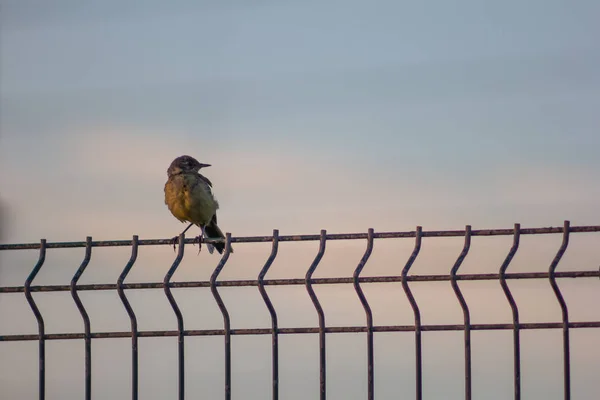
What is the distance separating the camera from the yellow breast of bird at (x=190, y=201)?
1427 centimetres

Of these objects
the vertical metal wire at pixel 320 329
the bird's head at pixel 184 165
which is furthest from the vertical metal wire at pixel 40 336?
the bird's head at pixel 184 165

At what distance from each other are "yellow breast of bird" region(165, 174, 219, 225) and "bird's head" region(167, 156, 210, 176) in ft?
1.03

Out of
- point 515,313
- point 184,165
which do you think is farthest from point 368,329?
point 184,165

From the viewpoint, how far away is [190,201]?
14.2m

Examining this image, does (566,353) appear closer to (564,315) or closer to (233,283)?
(564,315)

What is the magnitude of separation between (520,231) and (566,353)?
2.69 feet

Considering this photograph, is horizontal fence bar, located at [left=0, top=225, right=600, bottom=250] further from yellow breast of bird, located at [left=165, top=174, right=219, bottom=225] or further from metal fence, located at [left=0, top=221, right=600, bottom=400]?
yellow breast of bird, located at [left=165, top=174, right=219, bottom=225]

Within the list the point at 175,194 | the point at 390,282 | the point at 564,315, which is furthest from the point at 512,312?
the point at 175,194

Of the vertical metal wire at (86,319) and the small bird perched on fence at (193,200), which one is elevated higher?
the small bird perched on fence at (193,200)

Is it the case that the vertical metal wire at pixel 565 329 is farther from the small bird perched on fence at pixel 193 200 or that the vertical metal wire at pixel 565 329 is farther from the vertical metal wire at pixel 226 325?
the small bird perched on fence at pixel 193 200

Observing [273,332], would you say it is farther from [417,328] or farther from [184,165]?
[184,165]

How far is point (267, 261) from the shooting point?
8094 mm

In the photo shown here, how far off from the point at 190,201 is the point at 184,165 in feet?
2.92

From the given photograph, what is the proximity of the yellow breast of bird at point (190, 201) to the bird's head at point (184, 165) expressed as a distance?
0.31 meters
